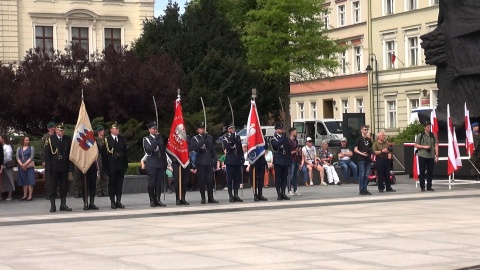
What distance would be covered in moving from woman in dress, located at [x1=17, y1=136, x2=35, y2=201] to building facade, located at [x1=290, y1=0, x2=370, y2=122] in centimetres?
3929

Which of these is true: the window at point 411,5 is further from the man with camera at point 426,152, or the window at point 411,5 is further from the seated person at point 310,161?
the man with camera at point 426,152

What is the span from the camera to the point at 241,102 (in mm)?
61125

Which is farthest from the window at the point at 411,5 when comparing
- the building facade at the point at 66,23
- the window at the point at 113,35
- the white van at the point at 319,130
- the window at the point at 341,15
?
the window at the point at 113,35

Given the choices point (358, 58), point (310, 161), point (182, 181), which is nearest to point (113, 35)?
point (358, 58)

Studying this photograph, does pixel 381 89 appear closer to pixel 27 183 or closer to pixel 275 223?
pixel 27 183

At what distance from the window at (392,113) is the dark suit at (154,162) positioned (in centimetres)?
4205

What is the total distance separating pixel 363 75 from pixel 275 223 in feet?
166

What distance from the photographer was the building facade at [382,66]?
62.5m

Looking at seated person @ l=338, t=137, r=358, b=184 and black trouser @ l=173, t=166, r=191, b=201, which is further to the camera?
seated person @ l=338, t=137, r=358, b=184

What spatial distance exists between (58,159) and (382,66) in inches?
1768

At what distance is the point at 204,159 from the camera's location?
81.7 feet

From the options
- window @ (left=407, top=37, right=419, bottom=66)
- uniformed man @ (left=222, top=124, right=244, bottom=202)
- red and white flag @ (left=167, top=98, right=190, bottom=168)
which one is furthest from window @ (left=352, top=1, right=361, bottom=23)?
red and white flag @ (left=167, top=98, right=190, bottom=168)

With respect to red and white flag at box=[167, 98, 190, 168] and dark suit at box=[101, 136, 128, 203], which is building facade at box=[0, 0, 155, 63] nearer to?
red and white flag at box=[167, 98, 190, 168]

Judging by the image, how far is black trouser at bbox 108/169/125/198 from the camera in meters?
23.8
